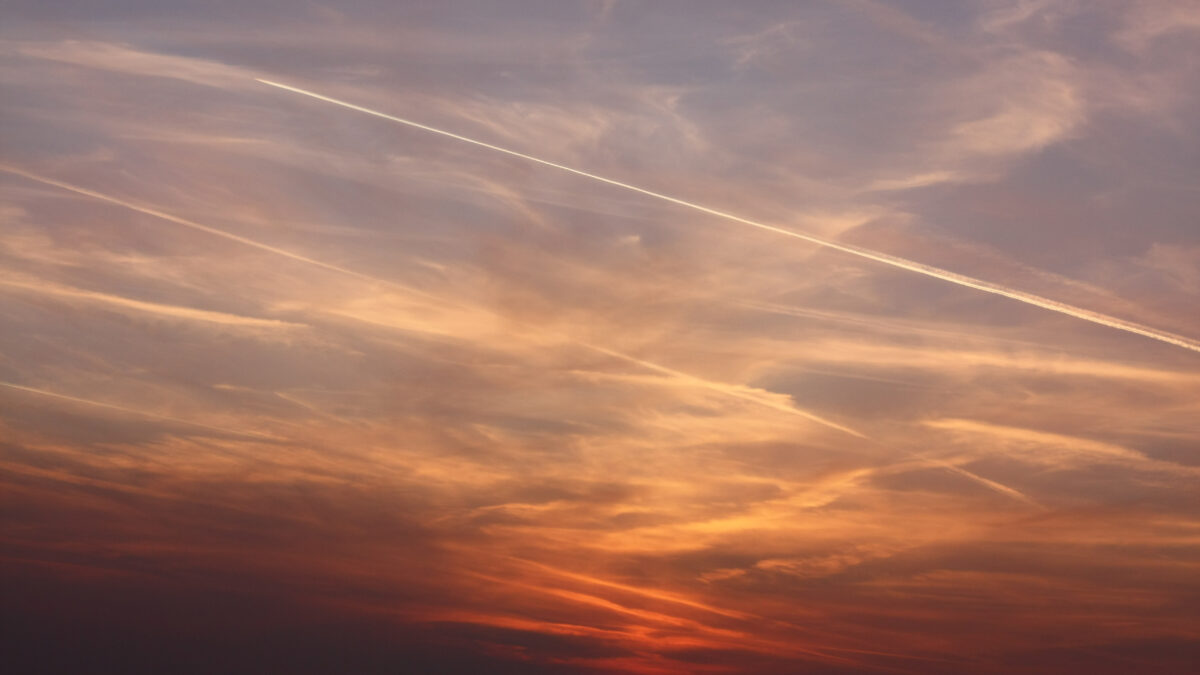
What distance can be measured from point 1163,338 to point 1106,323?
447 cm

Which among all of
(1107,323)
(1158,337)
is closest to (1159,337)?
(1158,337)

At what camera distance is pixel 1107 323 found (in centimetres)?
5134

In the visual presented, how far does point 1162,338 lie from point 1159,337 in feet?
0.78

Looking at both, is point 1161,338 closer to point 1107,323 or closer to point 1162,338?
point 1162,338

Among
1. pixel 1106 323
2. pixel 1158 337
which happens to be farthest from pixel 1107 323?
pixel 1158 337

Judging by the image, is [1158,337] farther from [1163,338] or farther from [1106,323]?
[1106,323]

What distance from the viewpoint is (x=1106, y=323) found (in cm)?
5134

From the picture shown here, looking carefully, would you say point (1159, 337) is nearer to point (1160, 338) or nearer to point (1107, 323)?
point (1160, 338)

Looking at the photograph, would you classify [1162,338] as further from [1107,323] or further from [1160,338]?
[1107,323]

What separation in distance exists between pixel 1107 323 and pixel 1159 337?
4.09 m

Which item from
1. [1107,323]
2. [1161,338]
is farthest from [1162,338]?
[1107,323]

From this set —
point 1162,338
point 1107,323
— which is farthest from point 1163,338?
point 1107,323

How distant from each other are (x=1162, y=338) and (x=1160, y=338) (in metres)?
0.13

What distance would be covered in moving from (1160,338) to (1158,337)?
0.63 ft
